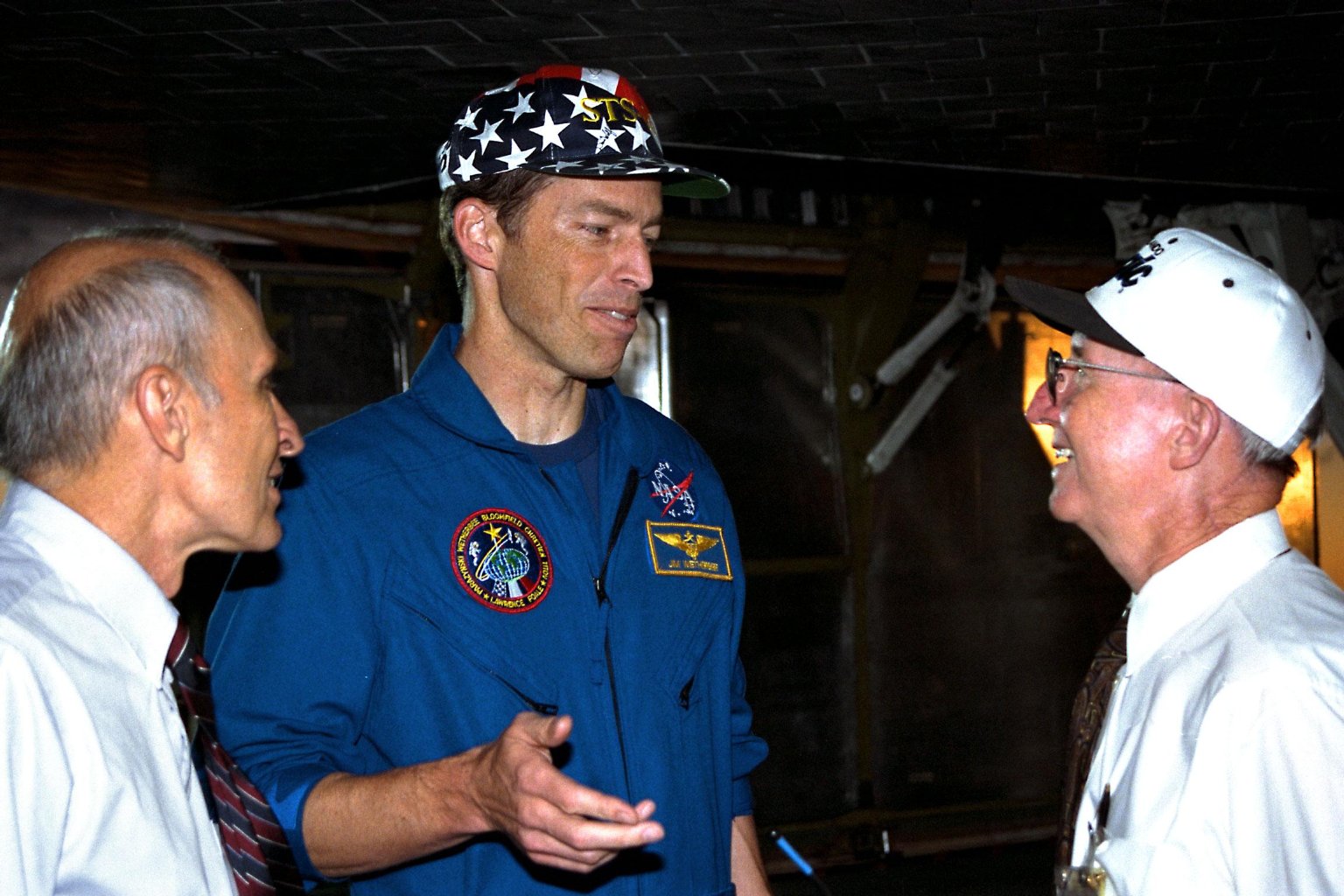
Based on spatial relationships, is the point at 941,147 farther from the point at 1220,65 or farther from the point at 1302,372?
the point at 1302,372

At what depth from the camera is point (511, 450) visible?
6.62ft

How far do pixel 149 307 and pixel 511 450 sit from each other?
0.72 meters

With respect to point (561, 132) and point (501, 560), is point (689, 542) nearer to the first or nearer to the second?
point (501, 560)

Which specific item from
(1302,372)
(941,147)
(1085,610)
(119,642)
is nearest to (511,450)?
(119,642)

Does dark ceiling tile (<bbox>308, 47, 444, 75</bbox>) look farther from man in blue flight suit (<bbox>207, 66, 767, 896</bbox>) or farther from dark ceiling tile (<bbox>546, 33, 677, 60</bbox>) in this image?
man in blue flight suit (<bbox>207, 66, 767, 896</bbox>)

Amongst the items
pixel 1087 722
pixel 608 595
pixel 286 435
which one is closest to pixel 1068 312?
pixel 1087 722

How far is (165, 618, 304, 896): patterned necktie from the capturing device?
1.49m

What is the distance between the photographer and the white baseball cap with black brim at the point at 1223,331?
179cm

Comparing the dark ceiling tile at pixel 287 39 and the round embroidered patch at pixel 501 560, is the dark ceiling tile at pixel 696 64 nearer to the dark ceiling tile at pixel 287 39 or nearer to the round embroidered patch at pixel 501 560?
the dark ceiling tile at pixel 287 39

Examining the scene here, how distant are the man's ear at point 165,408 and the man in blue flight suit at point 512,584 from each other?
0.50 m

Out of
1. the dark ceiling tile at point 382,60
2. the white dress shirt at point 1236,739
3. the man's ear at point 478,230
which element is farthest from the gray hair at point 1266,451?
the dark ceiling tile at point 382,60

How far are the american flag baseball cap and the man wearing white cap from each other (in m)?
0.66

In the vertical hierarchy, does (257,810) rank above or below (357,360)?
below

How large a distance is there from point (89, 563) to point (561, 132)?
1041mm
